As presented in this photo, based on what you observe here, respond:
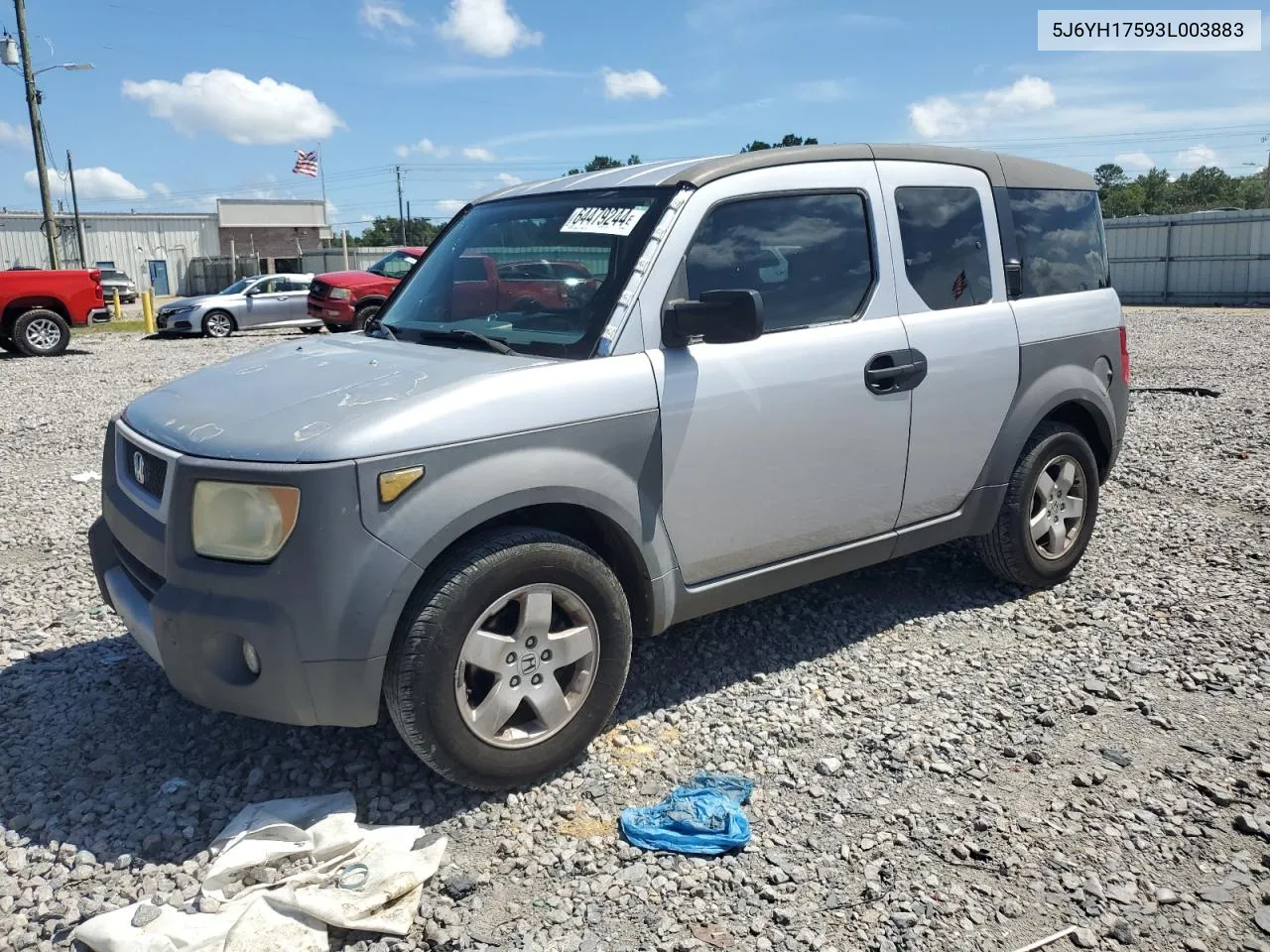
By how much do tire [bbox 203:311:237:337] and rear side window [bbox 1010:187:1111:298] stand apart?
2041 centimetres

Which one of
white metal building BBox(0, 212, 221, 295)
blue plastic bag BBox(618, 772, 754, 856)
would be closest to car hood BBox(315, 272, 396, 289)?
blue plastic bag BBox(618, 772, 754, 856)

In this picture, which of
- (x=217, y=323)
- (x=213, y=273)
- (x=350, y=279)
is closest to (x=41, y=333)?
(x=217, y=323)

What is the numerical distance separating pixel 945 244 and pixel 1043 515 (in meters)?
1.41

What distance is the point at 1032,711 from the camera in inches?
150

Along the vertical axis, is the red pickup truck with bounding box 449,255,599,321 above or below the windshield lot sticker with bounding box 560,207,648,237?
below

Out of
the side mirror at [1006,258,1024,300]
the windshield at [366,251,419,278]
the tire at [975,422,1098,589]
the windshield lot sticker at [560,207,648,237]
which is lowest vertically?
the tire at [975,422,1098,589]

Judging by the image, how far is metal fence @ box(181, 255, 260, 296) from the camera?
50.2 meters

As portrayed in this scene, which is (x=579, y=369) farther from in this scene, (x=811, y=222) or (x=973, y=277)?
(x=973, y=277)

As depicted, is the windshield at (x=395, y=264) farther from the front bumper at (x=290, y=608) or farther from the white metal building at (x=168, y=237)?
the white metal building at (x=168, y=237)

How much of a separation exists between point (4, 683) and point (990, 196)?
4.62 meters

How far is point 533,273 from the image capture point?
12.7 feet

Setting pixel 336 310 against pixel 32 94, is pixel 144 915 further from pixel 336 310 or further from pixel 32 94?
pixel 32 94

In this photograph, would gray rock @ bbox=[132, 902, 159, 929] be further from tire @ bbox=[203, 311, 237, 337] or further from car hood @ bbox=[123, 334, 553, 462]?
tire @ bbox=[203, 311, 237, 337]

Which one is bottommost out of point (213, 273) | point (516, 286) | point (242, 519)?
Result: point (242, 519)
